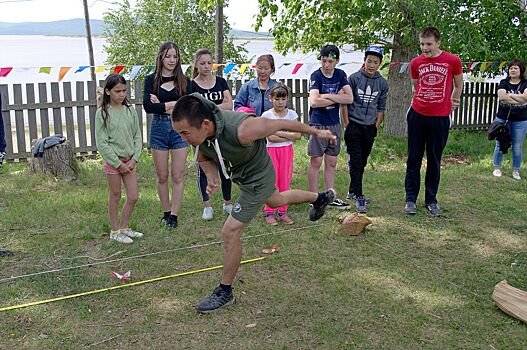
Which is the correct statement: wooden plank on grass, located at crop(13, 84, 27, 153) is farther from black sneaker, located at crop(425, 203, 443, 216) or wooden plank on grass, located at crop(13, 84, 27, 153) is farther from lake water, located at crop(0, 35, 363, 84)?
black sneaker, located at crop(425, 203, 443, 216)

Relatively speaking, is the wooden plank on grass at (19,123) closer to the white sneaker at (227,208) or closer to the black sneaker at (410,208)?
the white sneaker at (227,208)

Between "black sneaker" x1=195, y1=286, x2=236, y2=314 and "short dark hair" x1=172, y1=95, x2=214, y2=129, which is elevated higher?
"short dark hair" x1=172, y1=95, x2=214, y2=129

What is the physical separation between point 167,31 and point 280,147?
10.9 meters

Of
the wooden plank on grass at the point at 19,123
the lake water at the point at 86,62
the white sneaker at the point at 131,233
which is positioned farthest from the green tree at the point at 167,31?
the white sneaker at the point at 131,233

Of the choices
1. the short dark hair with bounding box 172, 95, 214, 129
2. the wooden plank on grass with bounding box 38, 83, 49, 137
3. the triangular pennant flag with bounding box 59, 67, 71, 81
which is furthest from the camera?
the wooden plank on grass with bounding box 38, 83, 49, 137

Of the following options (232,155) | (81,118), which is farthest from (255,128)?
(81,118)

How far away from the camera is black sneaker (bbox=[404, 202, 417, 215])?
6590 mm

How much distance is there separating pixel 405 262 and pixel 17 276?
11.1 feet

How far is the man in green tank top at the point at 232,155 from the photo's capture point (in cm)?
378

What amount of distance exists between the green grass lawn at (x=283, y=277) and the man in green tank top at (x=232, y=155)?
0.40 m

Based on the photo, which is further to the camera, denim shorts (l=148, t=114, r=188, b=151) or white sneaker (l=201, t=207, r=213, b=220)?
white sneaker (l=201, t=207, r=213, b=220)

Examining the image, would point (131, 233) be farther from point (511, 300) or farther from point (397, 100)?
point (397, 100)


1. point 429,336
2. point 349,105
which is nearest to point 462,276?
point 429,336

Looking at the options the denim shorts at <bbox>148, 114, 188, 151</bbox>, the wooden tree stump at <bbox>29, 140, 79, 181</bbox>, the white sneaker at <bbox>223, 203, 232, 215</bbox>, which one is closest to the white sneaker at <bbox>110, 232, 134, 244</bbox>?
the denim shorts at <bbox>148, 114, 188, 151</bbox>
